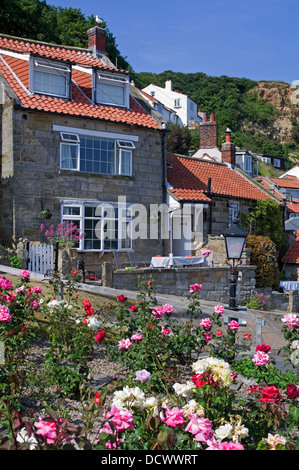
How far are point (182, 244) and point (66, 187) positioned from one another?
6.09 meters

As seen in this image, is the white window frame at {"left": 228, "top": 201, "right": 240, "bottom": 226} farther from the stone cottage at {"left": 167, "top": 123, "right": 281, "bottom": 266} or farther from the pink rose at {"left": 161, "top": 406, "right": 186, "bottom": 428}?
the pink rose at {"left": 161, "top": 406, "right": 186, "bottom": 428}

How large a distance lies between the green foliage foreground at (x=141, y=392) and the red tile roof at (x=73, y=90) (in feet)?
36.8

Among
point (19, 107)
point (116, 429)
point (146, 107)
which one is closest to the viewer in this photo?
point (116, 429)

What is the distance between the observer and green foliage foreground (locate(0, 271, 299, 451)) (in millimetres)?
3117

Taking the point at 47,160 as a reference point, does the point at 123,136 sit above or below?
above

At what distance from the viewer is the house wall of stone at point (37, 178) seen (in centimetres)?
1663

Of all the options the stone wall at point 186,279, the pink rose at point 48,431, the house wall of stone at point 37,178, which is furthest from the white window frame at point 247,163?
the pink rose at point 48,431

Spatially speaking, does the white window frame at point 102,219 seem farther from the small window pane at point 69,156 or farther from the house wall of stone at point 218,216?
the house wall of stone at point 218,216

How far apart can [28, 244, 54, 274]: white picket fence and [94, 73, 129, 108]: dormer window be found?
800cm

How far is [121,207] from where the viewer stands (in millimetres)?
19203

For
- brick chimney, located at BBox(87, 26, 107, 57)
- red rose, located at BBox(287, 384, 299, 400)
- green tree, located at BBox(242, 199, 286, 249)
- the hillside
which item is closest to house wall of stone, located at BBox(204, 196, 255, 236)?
green tree, located at BBox(242, 199, 286, 249)
